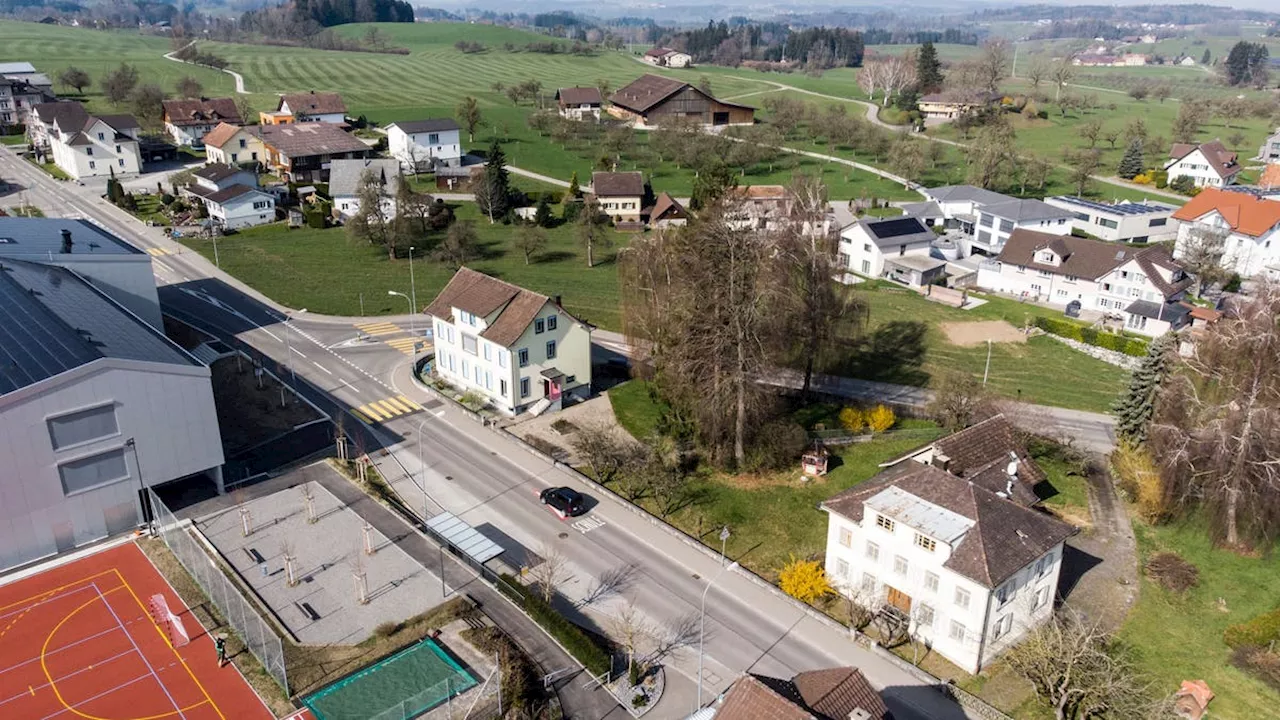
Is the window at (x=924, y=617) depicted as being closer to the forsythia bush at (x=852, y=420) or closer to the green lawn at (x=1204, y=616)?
the green lawn at (x=1204, y=616)

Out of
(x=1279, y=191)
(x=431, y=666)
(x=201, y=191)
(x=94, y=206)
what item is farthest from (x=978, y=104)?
(x=431, y=666)

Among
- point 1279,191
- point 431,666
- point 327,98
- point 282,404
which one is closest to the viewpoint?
point 431,666

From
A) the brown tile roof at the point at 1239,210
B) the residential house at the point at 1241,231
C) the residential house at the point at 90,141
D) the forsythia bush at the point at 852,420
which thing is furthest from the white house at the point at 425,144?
the brown tile roof at the point at 1239,210

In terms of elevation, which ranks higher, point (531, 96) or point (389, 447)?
point (531, 96)

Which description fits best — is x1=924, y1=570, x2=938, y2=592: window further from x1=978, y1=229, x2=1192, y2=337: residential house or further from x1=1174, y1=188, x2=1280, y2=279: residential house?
x1=1174, y1=188, x2=1280, y2=279: residential house

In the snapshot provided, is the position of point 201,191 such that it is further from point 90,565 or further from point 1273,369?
point 1273,369

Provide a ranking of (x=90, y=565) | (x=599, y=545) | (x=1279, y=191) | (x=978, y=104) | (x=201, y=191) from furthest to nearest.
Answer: (x=978, y=104), (x=1279, y=191), (x=201, y=191), (x=599, y=545), (x=90, y=565)

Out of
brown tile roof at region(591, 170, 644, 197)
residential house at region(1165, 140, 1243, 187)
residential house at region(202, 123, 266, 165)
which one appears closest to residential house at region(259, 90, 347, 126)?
residential house at region(202, 123, 266, 165)
